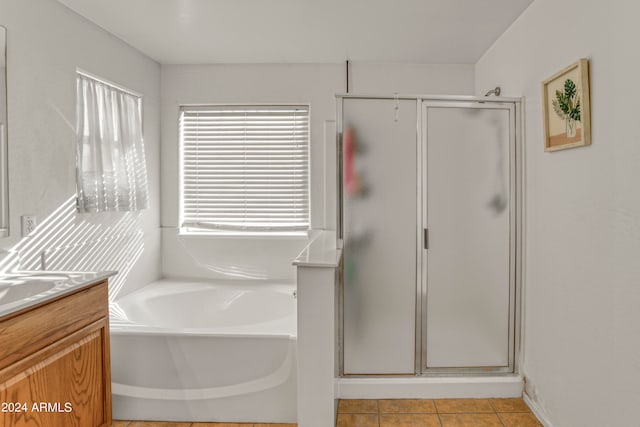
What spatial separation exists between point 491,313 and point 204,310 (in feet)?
6.98

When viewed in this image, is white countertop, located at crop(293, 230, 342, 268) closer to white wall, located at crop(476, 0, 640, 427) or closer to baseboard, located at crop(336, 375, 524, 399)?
baseboard, located at crop(336, 375, 524, 399)

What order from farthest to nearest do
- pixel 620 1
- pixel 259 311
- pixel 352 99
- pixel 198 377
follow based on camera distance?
pixel 259 311, pixel 352 99, pixel 198 377, pixel 620 1

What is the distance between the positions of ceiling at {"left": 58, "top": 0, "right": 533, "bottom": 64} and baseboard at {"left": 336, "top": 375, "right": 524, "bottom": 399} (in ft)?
7.38

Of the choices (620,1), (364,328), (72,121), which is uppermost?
(620,1)

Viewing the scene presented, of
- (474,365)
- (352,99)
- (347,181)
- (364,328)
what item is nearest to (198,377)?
(364,328)

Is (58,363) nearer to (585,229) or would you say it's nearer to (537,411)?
(585,229)

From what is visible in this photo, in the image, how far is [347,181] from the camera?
247 centimetres

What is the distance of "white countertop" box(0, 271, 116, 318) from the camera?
4.82 feet

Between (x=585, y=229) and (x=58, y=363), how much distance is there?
2.32 meters

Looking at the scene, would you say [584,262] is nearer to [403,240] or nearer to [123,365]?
[403,240]

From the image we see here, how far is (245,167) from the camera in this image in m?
3.62

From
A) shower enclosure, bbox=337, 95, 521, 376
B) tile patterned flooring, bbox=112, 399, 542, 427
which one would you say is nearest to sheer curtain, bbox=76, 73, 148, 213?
tile patterned flooring, bbox=112, 399, 542, 427

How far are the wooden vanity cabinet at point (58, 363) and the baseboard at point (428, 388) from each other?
4.39 ft

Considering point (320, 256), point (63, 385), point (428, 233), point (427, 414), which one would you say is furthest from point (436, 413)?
point (63, 385)
